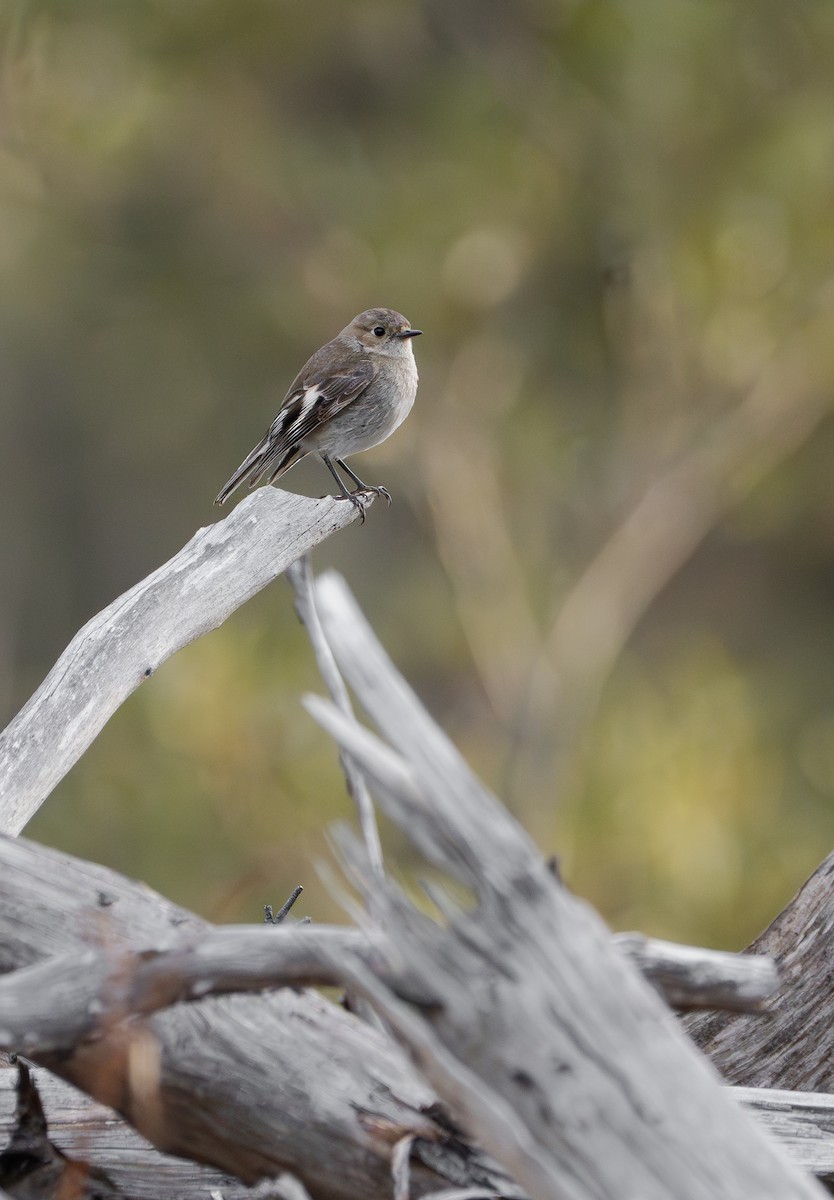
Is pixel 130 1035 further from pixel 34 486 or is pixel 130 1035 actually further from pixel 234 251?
pixel 34 486

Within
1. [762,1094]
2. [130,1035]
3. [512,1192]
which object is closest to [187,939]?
[130,1035]

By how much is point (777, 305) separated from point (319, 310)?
3.58 metres

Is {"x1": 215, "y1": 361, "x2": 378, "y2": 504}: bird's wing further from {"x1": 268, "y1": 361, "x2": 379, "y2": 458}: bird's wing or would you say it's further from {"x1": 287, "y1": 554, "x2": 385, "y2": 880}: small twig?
{"x1": 287, "y1": 554, "x2": 385, "y2": 880}: small twig

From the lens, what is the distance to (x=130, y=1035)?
123cm

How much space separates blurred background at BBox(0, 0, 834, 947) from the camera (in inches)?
349

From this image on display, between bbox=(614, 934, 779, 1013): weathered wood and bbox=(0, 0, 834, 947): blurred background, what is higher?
bbox=(0, 0, 834, 947): blurred background

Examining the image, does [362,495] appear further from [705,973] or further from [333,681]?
[705,973]

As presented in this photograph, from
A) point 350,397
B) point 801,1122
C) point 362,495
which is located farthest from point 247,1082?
point 350,397

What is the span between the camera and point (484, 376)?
35.9 ft

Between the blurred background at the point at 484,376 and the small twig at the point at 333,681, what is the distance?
20.6 feet

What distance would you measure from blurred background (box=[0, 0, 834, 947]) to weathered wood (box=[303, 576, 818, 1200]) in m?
7.09

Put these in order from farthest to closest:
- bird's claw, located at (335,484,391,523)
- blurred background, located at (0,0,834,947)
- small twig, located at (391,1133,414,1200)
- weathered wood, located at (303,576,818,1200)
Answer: blurred background, located at (0,0,834,947)
bird's claw, located at (335,484,391,523)
small twig, located at (391,1133,414,1200)
weathered wood, located at (303,576,818,1200)

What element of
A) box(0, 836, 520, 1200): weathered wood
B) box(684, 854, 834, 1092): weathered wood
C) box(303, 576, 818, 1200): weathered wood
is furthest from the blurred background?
box(303, 576, 818, 1200): weathered wood

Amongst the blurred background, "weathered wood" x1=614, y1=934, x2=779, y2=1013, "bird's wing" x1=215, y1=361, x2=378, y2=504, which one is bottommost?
"weathered wood" x1=614, y1=934, x2=779, y2=1013
